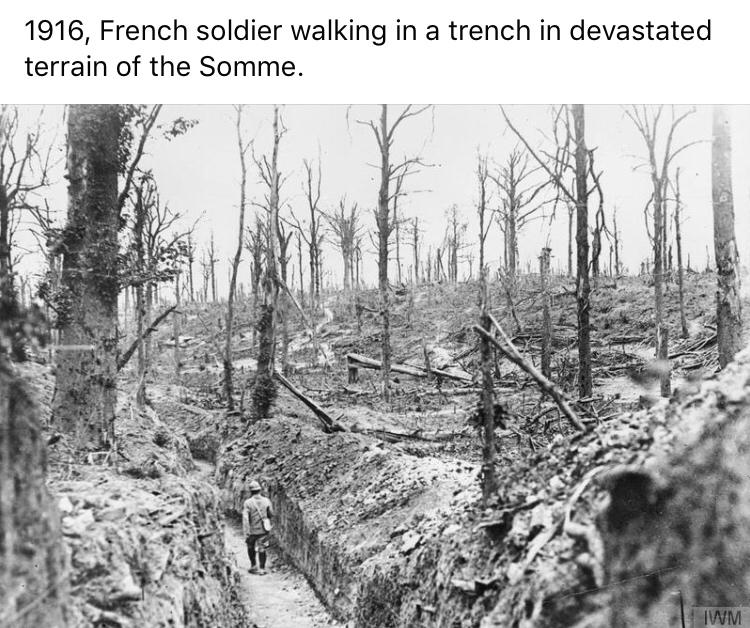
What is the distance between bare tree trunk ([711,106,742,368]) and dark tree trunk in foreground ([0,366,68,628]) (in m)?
7.75

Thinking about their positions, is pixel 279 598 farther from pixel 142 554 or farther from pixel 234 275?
pixel 234 275

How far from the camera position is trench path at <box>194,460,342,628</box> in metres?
7.01

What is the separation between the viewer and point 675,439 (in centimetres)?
373

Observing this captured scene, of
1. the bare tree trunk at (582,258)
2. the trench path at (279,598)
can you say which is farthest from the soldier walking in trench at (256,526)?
the bare tree trunk at (582,258)

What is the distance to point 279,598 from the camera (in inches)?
307

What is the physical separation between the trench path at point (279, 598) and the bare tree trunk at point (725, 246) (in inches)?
249

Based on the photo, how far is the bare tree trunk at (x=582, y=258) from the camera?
9.45m

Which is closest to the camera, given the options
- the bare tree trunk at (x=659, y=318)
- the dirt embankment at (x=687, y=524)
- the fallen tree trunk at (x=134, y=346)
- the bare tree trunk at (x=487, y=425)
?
the dirt embankment at (x=687, y=524)

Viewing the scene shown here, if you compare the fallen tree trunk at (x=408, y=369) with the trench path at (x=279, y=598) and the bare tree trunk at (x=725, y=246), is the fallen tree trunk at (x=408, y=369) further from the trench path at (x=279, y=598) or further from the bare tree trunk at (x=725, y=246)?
the bare tree trunk at (x=725, y=246)

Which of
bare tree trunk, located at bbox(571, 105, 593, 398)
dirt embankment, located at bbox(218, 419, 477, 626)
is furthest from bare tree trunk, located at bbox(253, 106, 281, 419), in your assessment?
bare tree trunk, located at bbox(571, 105, 593, 398)

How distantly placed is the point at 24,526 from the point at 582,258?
8749mm

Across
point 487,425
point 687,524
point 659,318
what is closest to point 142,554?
point 487,425
